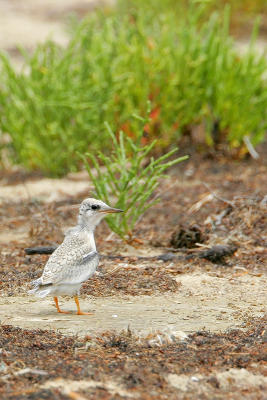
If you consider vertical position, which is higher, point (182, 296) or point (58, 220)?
point (182, 296)

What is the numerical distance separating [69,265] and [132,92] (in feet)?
13.7

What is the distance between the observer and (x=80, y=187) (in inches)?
282

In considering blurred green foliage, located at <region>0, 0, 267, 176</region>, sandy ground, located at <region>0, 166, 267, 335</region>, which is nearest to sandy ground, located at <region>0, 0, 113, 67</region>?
blurred green foliage, located at <region>0, 0, 267, 176</region>

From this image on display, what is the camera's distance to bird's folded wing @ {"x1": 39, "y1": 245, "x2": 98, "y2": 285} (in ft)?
11.9

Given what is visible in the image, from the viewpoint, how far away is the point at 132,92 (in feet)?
25.0

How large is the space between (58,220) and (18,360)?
2822 mm

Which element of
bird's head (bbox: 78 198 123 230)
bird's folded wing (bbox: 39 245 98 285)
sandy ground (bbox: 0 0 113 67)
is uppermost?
bird's head (bbox: 78 198 123 230)

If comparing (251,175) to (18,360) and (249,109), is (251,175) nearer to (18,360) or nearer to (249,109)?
(249,109)

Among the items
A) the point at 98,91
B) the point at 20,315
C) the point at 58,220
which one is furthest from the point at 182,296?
the point at 98,91

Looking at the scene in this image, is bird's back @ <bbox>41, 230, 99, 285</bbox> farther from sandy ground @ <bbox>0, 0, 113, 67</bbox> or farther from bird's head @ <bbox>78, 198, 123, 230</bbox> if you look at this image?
sandy ground @ <bbox>0, 0, 113, 67</bbox>

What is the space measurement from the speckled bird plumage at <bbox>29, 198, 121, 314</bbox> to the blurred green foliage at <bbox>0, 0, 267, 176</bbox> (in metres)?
3.38

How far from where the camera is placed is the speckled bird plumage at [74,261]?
3.63m

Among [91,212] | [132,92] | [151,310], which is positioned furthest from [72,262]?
[132,92]

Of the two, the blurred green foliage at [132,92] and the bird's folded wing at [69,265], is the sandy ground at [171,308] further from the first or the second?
→ the blurred green foliage at [132,92]
